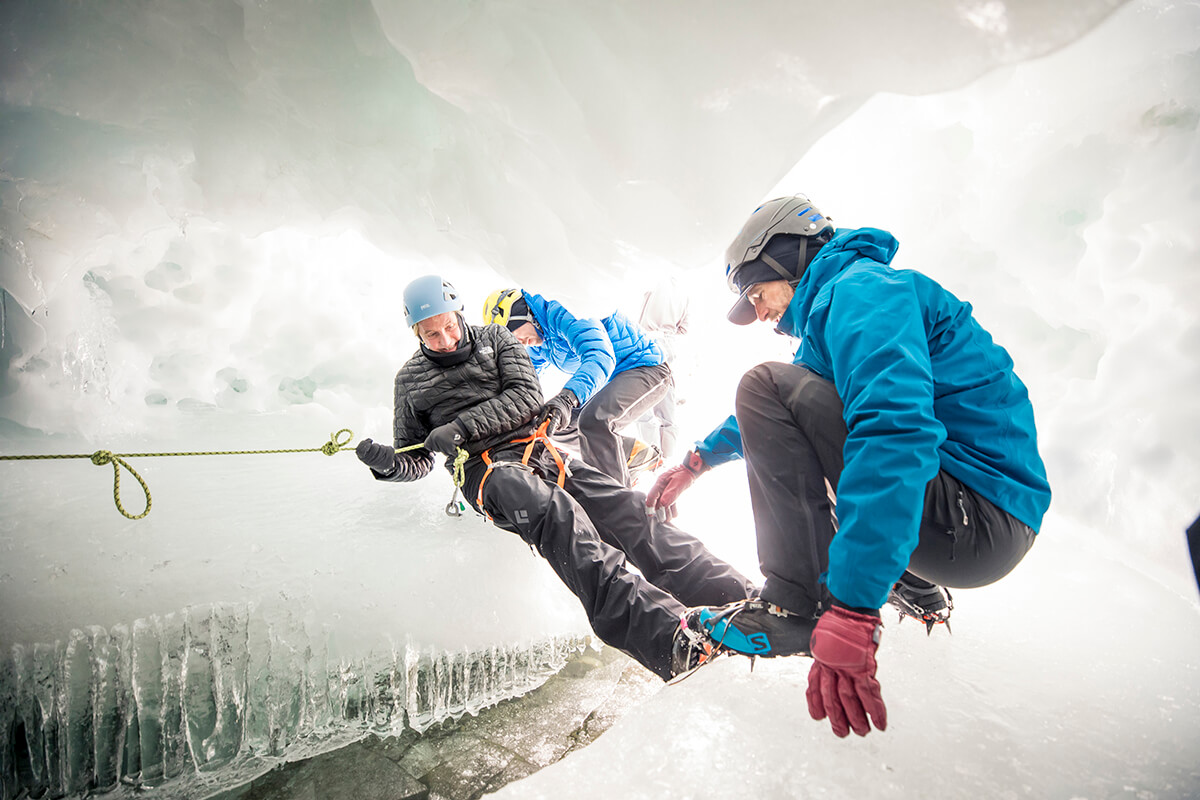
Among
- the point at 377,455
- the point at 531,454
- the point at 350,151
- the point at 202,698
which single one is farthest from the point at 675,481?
the point at 350,151

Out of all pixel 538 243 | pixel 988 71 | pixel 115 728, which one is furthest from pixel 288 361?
pixel 988 71

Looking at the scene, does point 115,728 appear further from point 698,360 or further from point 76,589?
point 698,360

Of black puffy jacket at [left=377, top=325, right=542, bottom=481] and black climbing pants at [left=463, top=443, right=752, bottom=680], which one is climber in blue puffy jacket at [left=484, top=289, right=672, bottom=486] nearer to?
black puffy jacket at [left=377, top=325, right=542, bottom=481]

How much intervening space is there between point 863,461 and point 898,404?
0.42ft

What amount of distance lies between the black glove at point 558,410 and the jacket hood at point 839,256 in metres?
1.48

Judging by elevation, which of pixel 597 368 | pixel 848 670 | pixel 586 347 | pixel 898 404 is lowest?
pixel 848 670

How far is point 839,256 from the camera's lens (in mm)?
1260

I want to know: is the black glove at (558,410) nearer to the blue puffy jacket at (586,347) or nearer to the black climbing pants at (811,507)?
the blue puffy jacket at (586,347)

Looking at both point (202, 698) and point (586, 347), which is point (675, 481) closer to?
point (586, 347)

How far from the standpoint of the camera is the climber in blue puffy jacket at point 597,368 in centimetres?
298

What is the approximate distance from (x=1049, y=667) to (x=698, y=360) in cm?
562

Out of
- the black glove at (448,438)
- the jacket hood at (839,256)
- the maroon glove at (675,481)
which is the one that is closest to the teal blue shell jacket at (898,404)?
the jacket hood at (839,256)

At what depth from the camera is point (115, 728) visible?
1.88m

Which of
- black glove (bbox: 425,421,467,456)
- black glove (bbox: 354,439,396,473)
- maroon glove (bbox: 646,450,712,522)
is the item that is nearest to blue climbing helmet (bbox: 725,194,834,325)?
maroon glove (bbox: 646,450,712,522)
